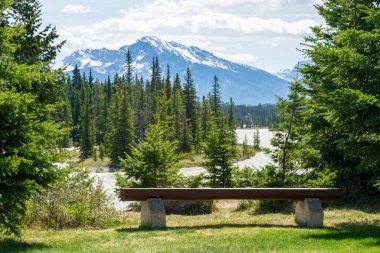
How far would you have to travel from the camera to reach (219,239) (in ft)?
32.7

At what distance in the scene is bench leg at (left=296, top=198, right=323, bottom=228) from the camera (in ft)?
38.1

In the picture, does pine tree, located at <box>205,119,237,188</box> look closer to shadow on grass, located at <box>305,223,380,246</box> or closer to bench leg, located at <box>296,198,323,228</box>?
bench leg, located at <box>296,198,323,228</box>

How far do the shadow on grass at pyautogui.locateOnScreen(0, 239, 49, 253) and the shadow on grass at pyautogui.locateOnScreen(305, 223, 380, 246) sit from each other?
5.42 meters

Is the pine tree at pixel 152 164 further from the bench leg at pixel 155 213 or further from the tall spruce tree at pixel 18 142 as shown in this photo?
the tall spruce tree at pixel 18 142

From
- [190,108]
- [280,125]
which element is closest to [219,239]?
[280,125]

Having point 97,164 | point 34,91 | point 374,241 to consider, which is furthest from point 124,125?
point 374,241

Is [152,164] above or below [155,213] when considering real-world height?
above

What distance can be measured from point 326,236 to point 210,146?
48.3 ft

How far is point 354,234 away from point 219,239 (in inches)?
113

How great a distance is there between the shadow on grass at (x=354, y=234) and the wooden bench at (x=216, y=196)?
0.75m

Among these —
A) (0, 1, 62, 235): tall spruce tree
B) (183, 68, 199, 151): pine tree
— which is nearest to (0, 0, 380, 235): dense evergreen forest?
(0, 1, 62, 235): tall spruce tree

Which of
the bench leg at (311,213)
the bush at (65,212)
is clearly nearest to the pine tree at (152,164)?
the bush at (65,212)

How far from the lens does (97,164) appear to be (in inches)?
3056

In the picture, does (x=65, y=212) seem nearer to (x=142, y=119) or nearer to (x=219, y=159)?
(x=219, y=159)
